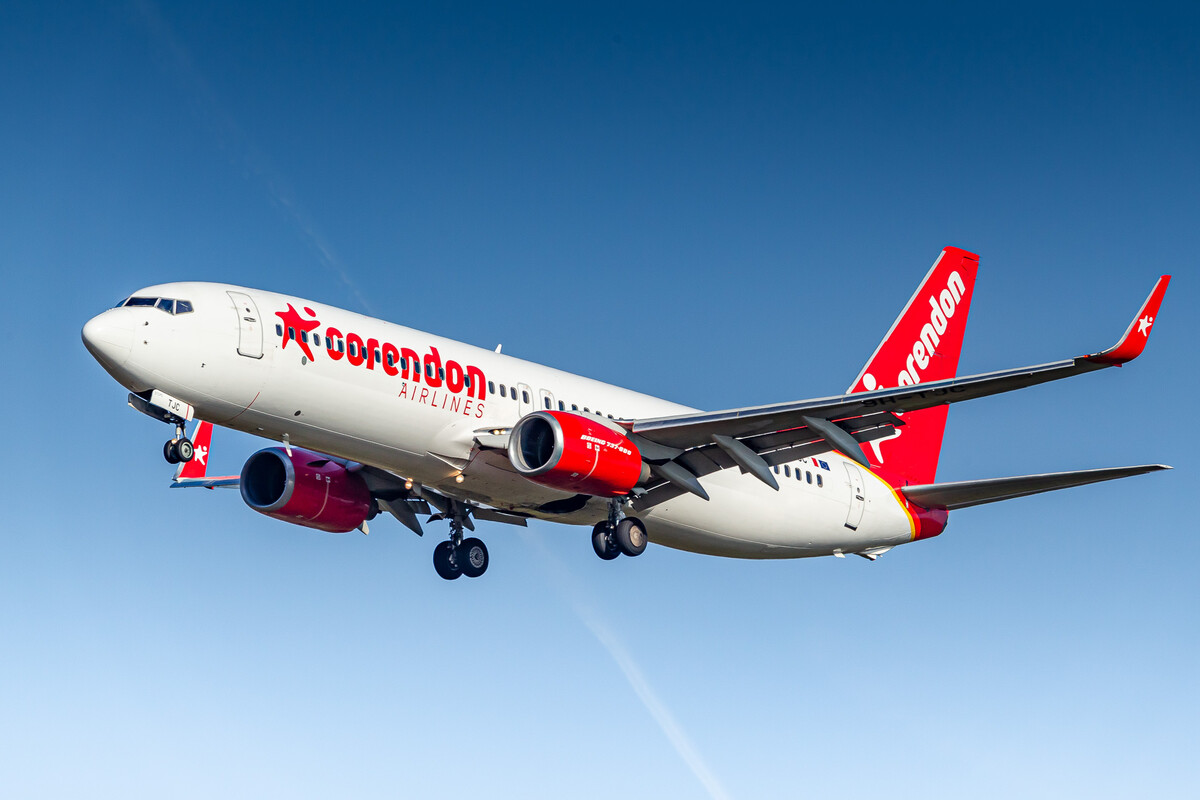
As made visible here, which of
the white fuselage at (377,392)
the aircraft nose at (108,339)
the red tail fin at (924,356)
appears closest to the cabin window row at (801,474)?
A: the white fuselage at (377,392)

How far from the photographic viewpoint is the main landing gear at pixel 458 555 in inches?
1336

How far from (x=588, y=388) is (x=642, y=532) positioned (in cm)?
371

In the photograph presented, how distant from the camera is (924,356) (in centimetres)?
4153

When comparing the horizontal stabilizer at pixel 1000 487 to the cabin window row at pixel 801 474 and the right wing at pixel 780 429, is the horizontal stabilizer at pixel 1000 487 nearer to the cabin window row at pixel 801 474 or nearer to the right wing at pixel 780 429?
the cabin window row at pixel 801 474

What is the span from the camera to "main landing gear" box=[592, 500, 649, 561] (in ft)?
99.9

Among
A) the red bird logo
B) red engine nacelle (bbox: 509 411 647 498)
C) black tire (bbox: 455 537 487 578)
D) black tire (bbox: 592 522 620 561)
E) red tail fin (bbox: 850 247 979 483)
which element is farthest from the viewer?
red tail fin (bbox: 850 247 979 483)

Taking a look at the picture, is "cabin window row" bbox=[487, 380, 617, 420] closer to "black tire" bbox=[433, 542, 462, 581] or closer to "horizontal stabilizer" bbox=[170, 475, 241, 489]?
"black tire" bbox=[433, 542, 462, 581]

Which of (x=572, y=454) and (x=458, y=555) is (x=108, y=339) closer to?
(x=572, y=454)

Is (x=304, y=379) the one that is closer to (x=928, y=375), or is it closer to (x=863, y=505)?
(x=863, y=505)

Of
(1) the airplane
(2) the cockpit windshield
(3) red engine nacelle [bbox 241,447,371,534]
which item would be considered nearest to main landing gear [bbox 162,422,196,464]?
(1) the airplane

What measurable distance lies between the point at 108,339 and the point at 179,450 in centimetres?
251

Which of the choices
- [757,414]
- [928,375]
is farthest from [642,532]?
[928,375]

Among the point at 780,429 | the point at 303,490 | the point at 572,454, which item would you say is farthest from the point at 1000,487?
the point at 303,490

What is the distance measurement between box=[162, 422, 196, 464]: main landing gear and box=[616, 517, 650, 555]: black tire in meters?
9.82
